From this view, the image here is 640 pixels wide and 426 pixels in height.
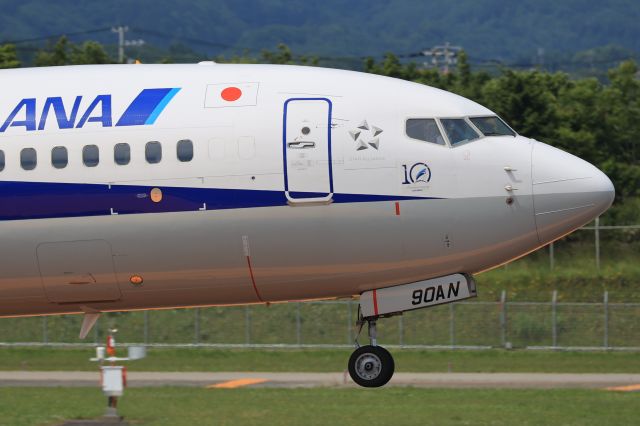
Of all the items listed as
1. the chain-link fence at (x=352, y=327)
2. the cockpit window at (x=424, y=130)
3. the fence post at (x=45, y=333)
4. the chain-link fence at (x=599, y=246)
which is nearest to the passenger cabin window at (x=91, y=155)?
the cockpit window at (x=424, y=130)

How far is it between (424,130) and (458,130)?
0.73 meters

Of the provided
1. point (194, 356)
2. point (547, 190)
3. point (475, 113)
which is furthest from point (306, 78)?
point (194, 356)

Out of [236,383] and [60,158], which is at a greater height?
[60,158]

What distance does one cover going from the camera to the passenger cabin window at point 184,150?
28.8 meters

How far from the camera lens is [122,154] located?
29.0 m

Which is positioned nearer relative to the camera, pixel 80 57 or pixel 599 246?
pixel 599 246

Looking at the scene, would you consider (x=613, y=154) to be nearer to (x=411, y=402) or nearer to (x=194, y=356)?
(x=194, y=356)

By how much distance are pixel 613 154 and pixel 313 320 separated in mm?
37094

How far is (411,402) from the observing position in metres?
54.8

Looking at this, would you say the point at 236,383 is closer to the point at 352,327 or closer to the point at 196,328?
the point at 196,328

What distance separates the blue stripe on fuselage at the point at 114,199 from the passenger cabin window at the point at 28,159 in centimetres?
37

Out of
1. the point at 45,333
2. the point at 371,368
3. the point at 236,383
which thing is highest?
the point at 45,333

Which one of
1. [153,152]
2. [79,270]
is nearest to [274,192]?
[153,152]

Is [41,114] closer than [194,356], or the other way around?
[41,114]
